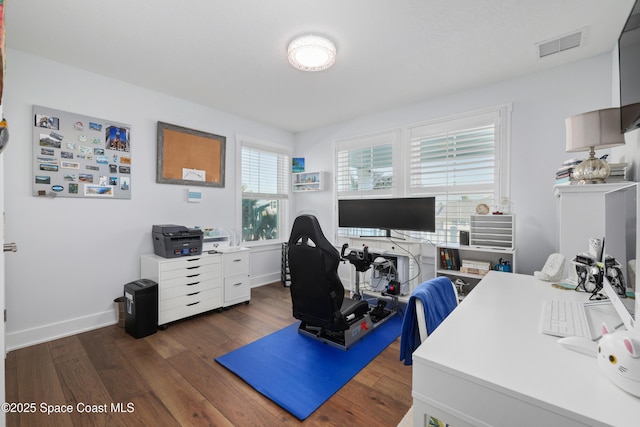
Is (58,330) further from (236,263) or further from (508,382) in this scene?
(508,382)

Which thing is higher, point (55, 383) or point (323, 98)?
point (323, 98)

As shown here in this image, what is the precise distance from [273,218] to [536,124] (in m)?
3.63

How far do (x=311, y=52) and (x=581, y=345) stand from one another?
2374mm

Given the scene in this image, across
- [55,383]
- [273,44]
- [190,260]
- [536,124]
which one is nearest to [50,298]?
[55,383]

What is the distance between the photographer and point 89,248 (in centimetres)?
275

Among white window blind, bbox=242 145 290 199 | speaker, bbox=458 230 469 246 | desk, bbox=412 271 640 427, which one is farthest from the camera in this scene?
white window blind, bbox=242 145 290 199

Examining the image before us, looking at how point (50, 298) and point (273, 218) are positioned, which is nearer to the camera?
point (50, 298)

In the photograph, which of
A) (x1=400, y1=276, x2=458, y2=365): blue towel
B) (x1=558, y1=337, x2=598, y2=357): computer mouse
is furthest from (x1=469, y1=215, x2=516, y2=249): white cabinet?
(x1=558, y1=337, x2=598, y2=357): computer mouse

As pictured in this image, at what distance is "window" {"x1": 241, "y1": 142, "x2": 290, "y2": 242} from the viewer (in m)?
4.21

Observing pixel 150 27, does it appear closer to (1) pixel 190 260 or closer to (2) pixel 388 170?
(1) pixel 190 260

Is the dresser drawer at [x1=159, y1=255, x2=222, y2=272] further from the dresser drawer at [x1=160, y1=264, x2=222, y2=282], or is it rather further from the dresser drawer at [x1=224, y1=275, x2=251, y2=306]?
the dresser drawer at [x1=224, y1=275, x2=251, y2=306]

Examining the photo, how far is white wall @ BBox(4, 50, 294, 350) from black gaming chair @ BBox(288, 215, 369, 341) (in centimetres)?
196

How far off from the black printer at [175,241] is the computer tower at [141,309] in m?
0.38

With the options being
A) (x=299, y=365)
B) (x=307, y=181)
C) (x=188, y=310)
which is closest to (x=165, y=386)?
(x=299, y=365)
